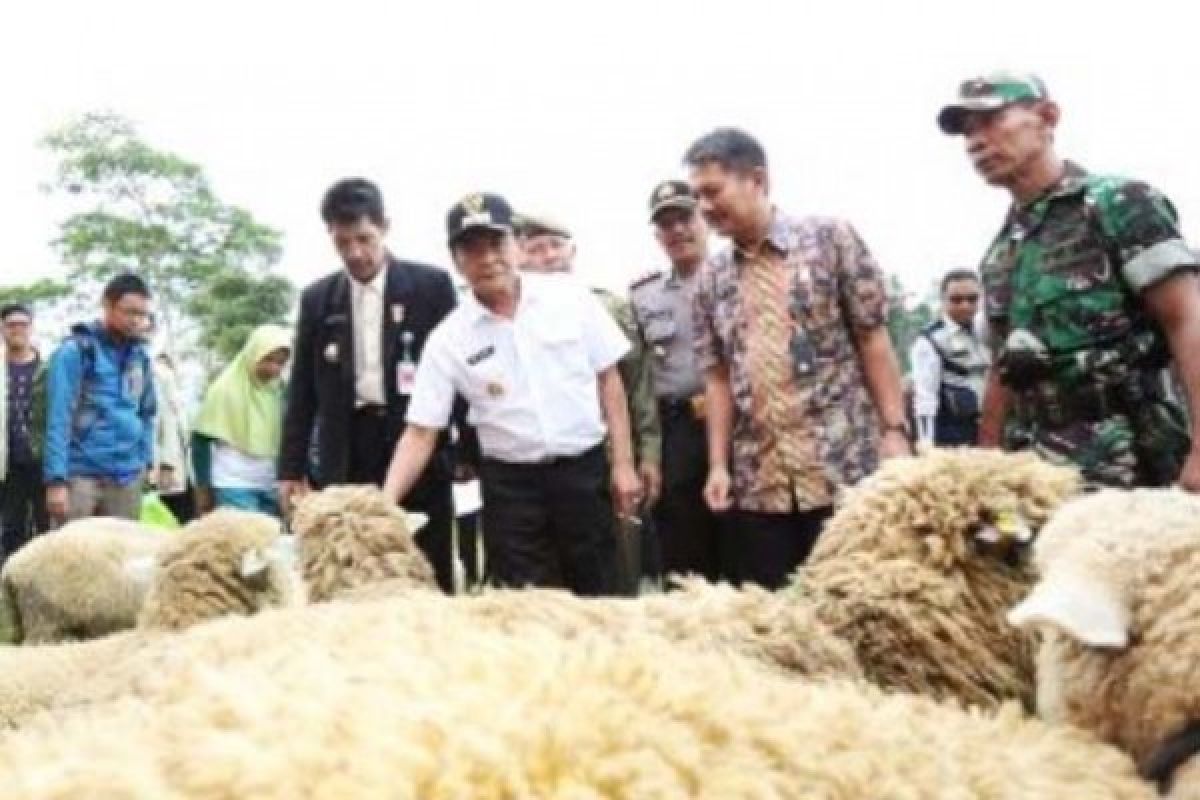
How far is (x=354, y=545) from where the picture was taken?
4461 mm

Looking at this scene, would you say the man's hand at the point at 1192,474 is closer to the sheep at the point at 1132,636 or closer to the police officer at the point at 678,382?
the sheep at the point at 1132,636

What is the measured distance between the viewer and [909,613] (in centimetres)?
296

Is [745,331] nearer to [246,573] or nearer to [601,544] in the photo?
[601,544]

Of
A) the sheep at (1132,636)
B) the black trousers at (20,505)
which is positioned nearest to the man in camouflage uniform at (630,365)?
the sheep at (1132,636)

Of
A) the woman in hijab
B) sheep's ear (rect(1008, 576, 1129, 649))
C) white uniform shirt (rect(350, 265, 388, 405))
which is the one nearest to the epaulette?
white uniform shirt (rect(350, 265, 388, 405))

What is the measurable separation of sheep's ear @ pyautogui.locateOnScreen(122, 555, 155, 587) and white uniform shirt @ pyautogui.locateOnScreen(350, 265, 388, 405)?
1.01m

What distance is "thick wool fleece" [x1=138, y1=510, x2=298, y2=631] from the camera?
183 inches

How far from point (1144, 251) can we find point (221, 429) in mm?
5897

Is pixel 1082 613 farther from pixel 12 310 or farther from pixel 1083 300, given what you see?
pixel 12 310

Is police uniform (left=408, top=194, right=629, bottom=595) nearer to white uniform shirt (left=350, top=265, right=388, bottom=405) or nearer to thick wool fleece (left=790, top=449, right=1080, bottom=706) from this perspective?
white uniform shirt (left=350, top=265, right=388, bottom=405)

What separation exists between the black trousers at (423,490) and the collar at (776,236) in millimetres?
1668

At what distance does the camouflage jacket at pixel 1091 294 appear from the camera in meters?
3.45

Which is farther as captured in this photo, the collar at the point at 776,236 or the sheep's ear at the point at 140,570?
the sheep's ear at the point at 140,570

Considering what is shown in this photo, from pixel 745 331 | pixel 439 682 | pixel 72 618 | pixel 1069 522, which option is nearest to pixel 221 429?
pixel 72 618
